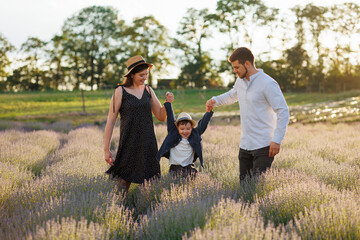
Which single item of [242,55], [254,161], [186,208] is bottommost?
[186,208]

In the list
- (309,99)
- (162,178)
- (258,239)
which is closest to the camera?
(258,239)

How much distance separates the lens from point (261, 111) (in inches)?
138

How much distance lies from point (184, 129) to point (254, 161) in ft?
2.85

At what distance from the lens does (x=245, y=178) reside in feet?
12.3

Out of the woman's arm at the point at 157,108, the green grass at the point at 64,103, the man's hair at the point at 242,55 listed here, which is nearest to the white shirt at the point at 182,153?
the woman's arm at the point at 157,108

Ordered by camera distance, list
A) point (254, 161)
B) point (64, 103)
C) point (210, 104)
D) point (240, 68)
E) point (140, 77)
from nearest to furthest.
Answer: point (240, 68), point (254, 161), point (140, 77), point (210, 104), point (64, 103)

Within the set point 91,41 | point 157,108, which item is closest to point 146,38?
point 91,41

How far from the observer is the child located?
4.03m

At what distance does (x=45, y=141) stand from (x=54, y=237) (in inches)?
269

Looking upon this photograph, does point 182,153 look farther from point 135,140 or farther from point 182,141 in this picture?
point 135,140

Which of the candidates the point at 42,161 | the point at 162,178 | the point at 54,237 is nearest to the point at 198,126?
the point at 162,178

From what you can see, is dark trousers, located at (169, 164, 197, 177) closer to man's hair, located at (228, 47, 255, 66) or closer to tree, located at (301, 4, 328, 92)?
man's hair, located at (228, 47, 255, 66)

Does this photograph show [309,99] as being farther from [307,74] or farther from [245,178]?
[245,178]

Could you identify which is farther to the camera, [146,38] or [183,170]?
[146,38]
